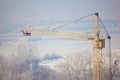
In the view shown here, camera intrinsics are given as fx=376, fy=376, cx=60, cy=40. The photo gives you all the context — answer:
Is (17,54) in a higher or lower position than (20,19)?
lower

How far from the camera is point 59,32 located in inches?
542

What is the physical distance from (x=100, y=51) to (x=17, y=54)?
9.90 ft

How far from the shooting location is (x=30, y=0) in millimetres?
13695

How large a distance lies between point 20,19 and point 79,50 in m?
2.40

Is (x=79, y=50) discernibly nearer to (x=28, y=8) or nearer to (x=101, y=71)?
(x=101, y=71)

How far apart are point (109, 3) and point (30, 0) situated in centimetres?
288

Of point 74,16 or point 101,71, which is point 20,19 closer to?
point 74,16

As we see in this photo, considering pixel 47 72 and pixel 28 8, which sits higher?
pixel 28 8

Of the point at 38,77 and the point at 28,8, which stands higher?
the point at 28,8

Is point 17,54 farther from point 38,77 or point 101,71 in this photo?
point 101,71

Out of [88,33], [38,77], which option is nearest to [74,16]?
[88,33]

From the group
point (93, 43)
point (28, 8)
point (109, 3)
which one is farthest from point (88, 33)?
point (28, 8)

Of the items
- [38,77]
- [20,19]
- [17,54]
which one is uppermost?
[20,19]

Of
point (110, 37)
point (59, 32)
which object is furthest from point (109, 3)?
point (59, 32)
